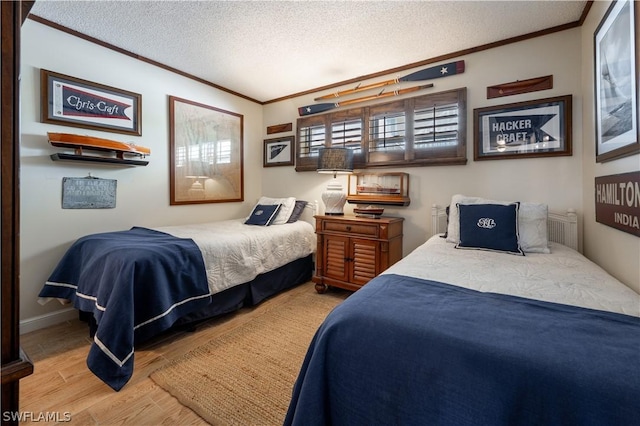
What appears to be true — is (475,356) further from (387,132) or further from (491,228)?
(387,132)

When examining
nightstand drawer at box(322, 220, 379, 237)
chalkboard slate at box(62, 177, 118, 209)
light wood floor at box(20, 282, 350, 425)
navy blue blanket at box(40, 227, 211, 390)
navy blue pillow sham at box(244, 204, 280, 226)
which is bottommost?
light wood floor at box(20, 282, 350, 425)

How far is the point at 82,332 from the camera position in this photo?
7.63 feet

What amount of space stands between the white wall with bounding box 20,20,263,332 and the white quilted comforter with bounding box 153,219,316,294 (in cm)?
48

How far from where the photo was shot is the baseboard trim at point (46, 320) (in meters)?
2.34

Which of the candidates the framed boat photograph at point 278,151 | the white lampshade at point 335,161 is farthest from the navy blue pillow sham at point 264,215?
the framed boat photograph at point 278,151

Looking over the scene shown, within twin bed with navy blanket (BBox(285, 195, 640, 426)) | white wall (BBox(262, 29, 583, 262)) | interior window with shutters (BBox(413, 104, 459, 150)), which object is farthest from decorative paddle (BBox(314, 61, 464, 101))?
twin bed with navy blanket (BBox(285, 195, 640, 426))

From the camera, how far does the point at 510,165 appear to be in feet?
8.40

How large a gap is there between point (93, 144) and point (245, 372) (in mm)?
2311

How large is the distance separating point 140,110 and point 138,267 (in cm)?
192

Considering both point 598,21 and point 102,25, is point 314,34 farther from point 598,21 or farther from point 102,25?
point 598,21

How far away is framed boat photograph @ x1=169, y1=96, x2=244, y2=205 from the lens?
10.8 ft

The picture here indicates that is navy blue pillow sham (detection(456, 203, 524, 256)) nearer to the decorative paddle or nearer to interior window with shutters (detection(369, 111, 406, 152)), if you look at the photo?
interior window with shutters (detection(369, 111, 406, 152))

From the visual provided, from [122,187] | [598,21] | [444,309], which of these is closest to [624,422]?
[444,309]

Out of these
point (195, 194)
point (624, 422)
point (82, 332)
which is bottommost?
point (82, 332)
